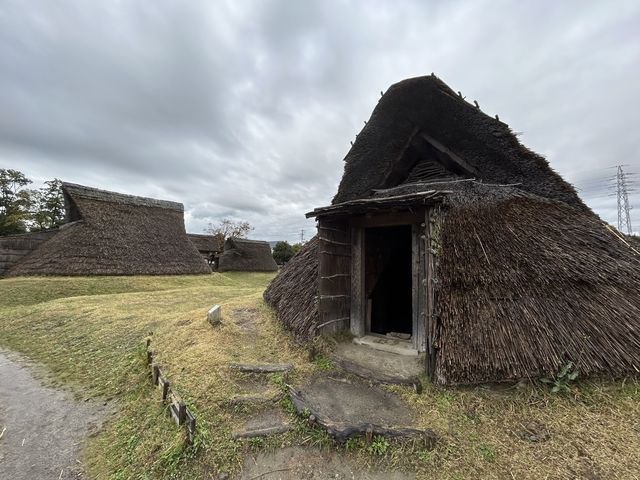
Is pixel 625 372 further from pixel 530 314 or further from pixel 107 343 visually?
pixel 107 343

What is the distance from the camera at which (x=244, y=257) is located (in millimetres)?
28547

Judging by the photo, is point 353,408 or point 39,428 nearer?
point 353,408

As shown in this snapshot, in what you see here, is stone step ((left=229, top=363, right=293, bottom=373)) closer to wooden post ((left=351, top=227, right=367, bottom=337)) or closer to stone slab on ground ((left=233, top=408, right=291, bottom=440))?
stone slab on ground ((left=233, top=408, right=291, bottom=440))

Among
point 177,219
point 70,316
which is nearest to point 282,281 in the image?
point 70,316

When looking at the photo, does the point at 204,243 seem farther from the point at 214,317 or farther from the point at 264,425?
the point at 264,425

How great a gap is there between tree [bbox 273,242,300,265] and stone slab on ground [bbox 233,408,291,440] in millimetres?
36514

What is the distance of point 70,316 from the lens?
8812 millimetres

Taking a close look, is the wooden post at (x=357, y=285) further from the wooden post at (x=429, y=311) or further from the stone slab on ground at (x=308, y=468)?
the stone slab on ground at (x=308, y=468)

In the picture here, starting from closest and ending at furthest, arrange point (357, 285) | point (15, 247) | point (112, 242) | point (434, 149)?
point (357, 285) < point (434, 149) < point (15, 247) < point (112, 242)

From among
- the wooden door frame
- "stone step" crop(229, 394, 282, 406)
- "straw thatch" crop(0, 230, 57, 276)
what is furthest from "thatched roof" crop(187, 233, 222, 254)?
"stone step" crop(229, 394, 282, 406)

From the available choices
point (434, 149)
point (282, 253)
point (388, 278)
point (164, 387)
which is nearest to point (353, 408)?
point (164, 387)

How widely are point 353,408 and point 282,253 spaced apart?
37.6 meters

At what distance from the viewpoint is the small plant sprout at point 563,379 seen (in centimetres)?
353

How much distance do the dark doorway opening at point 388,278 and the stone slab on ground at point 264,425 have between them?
3.40 metres
